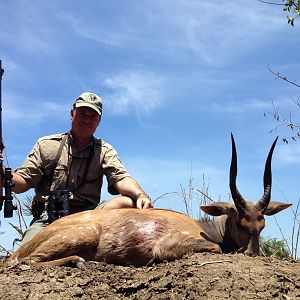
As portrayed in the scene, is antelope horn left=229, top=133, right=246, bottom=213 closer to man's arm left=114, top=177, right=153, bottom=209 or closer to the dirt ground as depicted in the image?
man's arm left=114, top=177, right=153, bottom=209

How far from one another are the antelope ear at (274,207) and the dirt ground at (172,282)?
154 cm

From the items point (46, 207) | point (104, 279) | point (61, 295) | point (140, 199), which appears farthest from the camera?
point (46, 207)

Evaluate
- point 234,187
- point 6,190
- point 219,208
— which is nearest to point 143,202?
point 219,208

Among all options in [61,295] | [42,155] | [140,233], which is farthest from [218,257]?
[42,155]

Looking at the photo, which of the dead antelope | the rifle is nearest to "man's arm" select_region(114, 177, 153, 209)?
the dead antelope

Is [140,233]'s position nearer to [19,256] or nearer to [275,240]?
[19,256]

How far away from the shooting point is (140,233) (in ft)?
19.3

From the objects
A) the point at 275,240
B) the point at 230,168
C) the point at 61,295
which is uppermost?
the point at 230,168

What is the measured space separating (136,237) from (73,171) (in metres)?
1.99

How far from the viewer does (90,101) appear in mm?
7629

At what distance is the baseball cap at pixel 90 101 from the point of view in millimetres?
7609

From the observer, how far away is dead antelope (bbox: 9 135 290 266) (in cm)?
566

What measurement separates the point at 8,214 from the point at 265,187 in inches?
115

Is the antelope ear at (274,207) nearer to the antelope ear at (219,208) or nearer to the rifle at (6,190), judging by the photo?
the antelope ear at (219,208)
